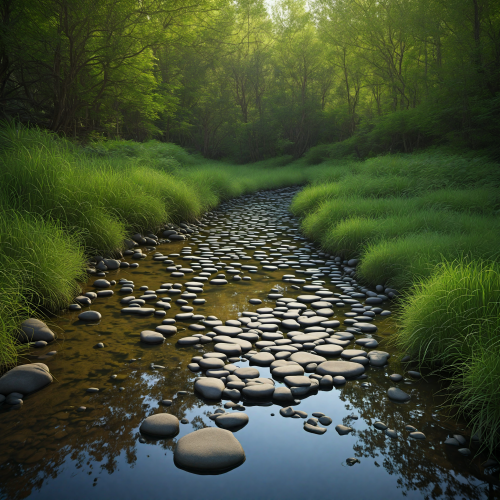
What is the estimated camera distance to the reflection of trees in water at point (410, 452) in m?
1.63

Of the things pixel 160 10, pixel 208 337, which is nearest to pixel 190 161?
pixel 160 10

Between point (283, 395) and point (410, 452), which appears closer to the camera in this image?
point (410, 452)

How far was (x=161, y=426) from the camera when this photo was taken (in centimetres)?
193

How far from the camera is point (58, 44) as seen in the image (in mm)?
8250

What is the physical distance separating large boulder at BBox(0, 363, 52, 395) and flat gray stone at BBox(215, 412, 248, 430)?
46.5 inches

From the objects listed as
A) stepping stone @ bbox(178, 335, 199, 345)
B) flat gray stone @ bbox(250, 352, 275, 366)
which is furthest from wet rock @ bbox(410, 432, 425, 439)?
stepping stone @ bbox(178, 335, 199, 345)

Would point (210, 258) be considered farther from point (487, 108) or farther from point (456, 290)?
point (487, 108)

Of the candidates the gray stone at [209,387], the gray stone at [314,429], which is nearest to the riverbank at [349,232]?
the gray stone at [314,429]

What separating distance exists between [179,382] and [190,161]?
16.2 meters

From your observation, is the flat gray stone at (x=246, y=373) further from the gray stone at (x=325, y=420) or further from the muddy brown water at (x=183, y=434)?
the gray stone at (x=325, y=420)

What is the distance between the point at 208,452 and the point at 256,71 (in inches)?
1056

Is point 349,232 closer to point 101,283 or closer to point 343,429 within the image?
point 101,283

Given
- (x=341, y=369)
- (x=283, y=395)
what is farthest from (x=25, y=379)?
(x=341, y=369)

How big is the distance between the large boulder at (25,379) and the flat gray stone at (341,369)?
1852 mm
